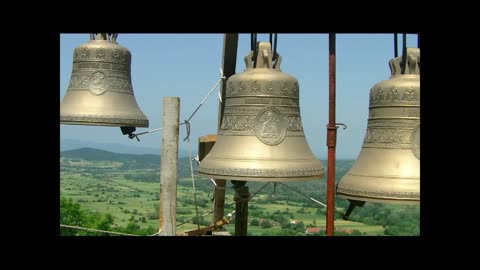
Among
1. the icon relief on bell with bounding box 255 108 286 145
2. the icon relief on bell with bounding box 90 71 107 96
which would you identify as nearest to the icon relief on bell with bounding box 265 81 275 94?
the icon relief on bell with bounding box 255 108 286 145

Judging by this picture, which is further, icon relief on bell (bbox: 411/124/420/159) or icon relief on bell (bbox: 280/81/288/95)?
icon relief on bell (bbox: 280/81/288/95)

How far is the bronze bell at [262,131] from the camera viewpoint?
3318 millimetres

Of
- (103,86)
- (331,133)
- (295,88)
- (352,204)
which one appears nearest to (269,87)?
(295,88)

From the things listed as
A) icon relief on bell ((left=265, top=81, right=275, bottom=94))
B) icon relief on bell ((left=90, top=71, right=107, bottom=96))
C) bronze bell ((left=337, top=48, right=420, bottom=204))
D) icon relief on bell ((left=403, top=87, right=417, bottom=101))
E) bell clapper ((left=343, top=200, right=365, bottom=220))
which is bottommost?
bell clapper ((left=343, top=200, right=365, bottom=220))

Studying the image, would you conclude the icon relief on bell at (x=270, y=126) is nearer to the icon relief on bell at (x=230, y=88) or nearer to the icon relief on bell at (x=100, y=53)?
the icon relief on bell at (x=230, y=88)

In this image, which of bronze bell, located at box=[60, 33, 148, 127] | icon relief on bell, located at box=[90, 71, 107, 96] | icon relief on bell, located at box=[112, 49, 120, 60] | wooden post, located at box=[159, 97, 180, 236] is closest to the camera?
wooden post, located at box=[159, 97, 180, 236]

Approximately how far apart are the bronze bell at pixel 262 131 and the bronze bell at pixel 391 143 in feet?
0.84

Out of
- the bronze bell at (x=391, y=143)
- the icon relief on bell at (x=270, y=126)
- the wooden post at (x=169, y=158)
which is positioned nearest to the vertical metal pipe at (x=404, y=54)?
the bronze bell at (x=391, y=143)

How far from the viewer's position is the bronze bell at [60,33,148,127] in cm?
441

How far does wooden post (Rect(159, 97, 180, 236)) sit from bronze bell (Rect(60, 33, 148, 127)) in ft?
1.90

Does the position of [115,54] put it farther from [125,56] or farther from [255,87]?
[255,87]

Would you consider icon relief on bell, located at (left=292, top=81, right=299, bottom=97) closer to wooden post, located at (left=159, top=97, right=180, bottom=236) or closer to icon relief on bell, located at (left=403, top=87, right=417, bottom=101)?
icon relief on bell, located at (left=403, top=87, right=417, bottom=101)
